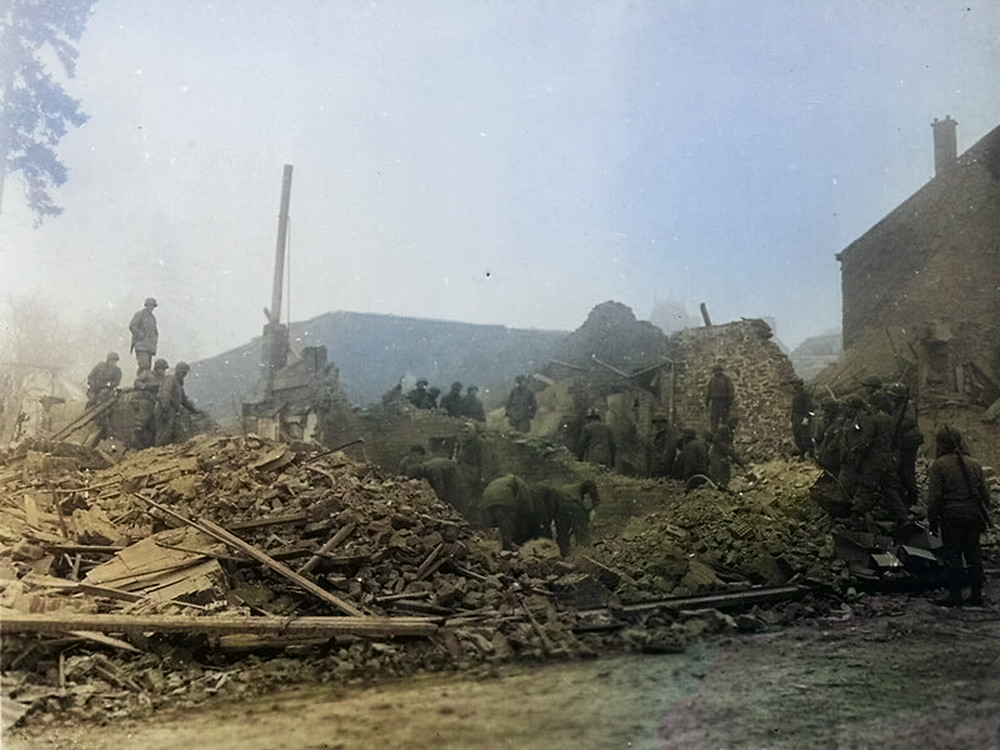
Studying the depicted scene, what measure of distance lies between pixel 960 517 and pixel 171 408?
3846mm

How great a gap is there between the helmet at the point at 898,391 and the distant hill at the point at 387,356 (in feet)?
5.39

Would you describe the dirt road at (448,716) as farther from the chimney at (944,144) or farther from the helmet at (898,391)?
the chimney at (944,144)

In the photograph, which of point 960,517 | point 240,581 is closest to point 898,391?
point 960,517

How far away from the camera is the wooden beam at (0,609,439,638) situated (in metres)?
2.93

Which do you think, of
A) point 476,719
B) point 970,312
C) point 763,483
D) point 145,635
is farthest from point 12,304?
point 970,312

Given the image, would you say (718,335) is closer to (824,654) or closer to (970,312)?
(970,312)

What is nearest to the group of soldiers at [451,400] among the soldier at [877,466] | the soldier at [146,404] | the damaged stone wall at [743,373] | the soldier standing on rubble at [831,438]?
the damaged stone wall at [743,373]

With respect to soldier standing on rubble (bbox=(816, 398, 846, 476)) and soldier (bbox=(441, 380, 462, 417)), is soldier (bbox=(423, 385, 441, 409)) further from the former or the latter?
soldier standing on rubble (bbox=(816, 398, 846, 476))

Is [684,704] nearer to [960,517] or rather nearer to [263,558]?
[960,517]

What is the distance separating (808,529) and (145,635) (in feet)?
9.76

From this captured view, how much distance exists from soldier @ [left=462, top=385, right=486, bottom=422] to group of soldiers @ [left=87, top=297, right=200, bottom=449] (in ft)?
4.32

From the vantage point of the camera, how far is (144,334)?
141 inches

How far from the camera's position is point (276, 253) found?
365 cm

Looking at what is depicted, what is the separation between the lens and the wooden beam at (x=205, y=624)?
293cm
